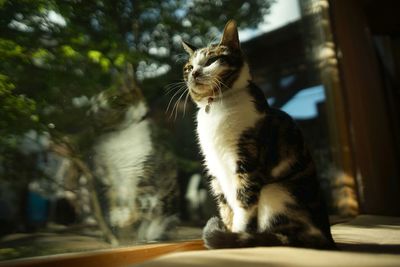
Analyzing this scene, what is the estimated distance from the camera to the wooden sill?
967 mm

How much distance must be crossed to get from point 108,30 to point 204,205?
0.98 metres

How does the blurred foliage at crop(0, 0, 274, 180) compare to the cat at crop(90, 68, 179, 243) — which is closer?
the blurred foliage at crop(0, 0, 274, 180)

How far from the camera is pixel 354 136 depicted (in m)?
2.12

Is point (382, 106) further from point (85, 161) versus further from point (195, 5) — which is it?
point (85, 161)

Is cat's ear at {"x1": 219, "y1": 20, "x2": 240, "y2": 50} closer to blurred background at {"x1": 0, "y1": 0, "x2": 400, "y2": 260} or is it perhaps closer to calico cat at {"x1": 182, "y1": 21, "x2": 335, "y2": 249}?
calico cat at {"x1": 182, "y1": 21, "x2": 335, "y2": 249}

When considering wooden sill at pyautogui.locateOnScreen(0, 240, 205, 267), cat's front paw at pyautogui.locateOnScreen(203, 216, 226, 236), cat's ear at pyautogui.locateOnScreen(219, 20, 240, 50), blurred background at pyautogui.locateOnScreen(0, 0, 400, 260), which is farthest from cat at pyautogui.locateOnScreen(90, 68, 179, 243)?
cat's ear at pyautogui.locateOnScreen(219, 20, 240, 50)

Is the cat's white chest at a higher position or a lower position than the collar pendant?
lower

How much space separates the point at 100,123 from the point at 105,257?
0.62m

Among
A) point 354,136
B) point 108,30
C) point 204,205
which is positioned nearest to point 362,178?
point 354,136

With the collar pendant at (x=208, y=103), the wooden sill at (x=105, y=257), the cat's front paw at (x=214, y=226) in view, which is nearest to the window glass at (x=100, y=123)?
the wooden sill at (x=105, y=257)

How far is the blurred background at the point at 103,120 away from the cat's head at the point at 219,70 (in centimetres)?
27

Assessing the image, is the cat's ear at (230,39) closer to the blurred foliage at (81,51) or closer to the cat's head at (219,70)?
the cat's head at (219,70)

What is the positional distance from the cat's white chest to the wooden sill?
1.07ft

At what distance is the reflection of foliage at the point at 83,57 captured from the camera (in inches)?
48.9
